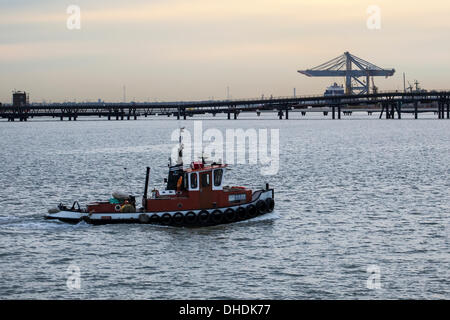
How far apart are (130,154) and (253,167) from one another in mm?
32806

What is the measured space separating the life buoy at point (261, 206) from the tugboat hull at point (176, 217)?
0.44 m

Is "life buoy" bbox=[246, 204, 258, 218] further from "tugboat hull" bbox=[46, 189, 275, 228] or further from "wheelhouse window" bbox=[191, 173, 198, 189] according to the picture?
"wheelhouse window" bbox=[191, 173, 198, 189]

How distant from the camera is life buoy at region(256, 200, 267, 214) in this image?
47.7m

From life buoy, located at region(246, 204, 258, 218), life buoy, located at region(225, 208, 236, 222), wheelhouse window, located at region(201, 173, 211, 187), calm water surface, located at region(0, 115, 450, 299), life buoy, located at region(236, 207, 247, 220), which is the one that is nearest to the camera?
calm water surface, located at region(0, 115, 450, 299)

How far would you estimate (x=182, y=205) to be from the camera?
45125 mm

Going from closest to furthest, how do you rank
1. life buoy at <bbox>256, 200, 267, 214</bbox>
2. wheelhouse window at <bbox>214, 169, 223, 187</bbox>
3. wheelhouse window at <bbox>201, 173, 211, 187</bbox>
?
1. wheelhouse window at <bbox>201, 173, 211, 187</bbox>
2. wheelhouse window at <bbox>214, 169, 223, 187</bbox>
3. life buoy at <bbox>256, 200, 267, 214</bbox>

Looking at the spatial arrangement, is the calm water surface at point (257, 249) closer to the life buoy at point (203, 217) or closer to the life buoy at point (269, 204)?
the life buoy at point (203, 217)

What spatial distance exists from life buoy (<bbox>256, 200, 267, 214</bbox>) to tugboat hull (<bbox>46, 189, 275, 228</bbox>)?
442 mm

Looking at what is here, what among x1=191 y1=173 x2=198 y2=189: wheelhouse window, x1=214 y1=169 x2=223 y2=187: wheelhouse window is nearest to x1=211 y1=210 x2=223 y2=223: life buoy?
x1=214 y1=169 x2=223 y2=187: wheelhouse window

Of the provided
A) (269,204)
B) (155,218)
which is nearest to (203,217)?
(155,218)

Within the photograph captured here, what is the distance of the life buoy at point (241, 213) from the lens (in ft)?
152
